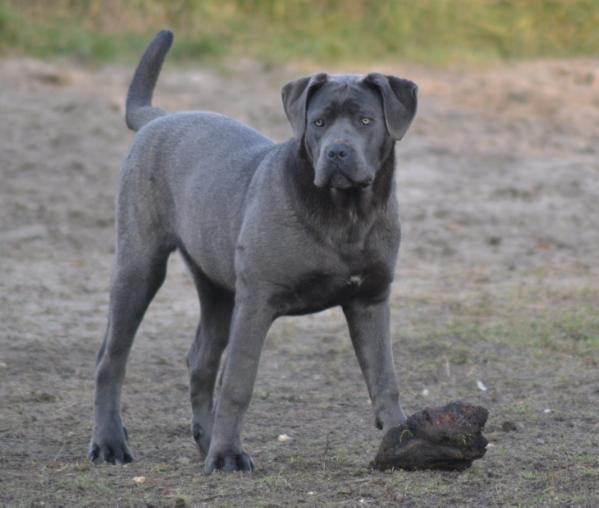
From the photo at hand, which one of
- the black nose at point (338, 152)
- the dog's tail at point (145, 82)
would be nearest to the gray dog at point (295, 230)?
the black nose at point (338, 152)

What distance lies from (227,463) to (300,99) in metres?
1.50

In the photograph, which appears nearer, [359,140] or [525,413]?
[359,140]

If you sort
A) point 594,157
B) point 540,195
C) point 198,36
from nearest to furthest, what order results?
point 540,195
point 594,157
point 198,36

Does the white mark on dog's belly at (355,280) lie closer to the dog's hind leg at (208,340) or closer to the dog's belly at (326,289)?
the dog's belly at (326,289)

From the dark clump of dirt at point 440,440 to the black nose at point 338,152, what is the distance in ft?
3.43

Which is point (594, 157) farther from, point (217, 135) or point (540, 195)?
point (217, 135)

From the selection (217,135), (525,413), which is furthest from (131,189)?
(525,413)

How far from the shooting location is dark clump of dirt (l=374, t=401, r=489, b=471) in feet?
18.0

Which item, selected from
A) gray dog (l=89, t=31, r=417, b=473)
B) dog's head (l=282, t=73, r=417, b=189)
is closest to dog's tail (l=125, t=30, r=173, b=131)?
gray dog (l=89, t=31, r=417, b=473)

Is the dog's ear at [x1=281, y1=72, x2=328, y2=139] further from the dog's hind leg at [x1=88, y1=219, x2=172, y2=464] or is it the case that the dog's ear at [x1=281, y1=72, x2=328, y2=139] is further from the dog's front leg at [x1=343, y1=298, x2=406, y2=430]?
the dog's hind leg at [x1=88, y1=219, x2=172, y2=464]

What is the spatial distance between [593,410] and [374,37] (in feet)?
32.5

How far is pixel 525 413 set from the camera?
22.1 ft

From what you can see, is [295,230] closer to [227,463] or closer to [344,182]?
[344,182]

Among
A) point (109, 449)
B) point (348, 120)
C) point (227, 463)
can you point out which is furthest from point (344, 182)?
point (109, 449)
